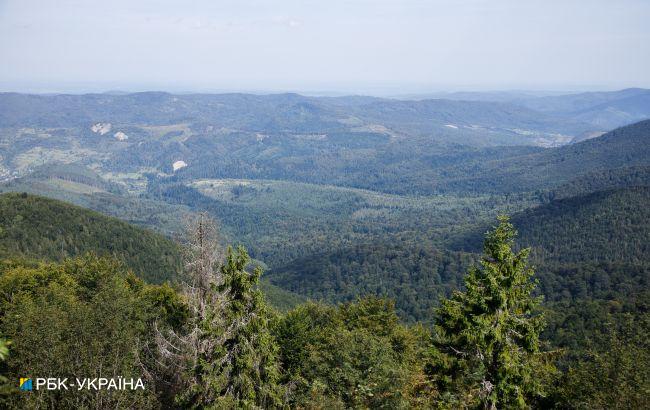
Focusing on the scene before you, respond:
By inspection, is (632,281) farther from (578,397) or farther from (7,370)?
(7,370)

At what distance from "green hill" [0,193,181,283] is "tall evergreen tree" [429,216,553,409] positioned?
11864 centimetres

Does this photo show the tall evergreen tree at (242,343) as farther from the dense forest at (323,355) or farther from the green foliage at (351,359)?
the green foliage at (351,359)

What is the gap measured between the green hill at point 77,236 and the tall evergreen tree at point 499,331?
11864cm

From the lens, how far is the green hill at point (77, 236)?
130 metres

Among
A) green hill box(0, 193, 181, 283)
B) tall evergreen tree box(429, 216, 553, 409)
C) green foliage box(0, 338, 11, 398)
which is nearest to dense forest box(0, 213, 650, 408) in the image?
tall evergreen tree box(429, 216, 553, 409)

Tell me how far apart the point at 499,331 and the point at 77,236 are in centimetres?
14898

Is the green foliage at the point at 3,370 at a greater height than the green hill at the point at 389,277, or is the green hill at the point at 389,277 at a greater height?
the green foliage at the point at 3,370

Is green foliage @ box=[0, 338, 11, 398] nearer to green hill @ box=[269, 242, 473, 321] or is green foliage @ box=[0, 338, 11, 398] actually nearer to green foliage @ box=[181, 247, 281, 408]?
green foliage @ box=[181, 247, 281, 408]

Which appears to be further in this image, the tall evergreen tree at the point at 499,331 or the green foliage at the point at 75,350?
the green foliage at the point at 75,350

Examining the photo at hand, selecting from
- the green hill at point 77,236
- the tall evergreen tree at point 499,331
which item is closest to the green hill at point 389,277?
the green hill at point 77,236

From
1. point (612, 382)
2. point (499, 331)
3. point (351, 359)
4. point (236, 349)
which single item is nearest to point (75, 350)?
point (236, 349)

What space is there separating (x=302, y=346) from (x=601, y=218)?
192585 mm

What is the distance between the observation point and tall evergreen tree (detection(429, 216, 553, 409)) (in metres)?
21.5

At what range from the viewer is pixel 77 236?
143 meters
